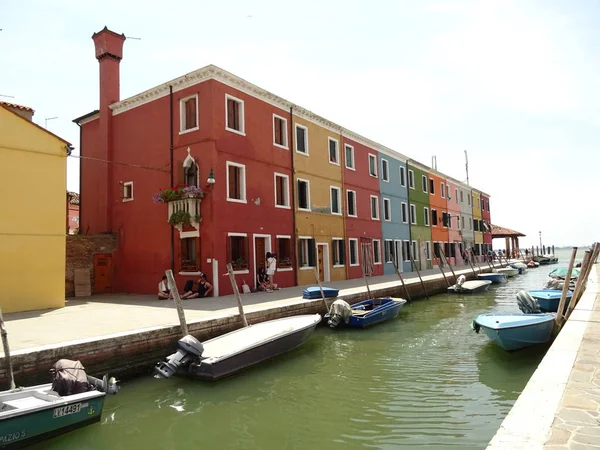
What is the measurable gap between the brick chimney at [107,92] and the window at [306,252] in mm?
7845

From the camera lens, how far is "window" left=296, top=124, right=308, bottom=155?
19312 mm

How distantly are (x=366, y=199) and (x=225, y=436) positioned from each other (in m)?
20.1

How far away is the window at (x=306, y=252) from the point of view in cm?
1855

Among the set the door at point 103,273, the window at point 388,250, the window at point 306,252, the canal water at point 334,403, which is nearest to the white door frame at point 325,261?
the window at point 306,252

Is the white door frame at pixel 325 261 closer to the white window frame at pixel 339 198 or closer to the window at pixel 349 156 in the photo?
the white window frame at pixel 339 198

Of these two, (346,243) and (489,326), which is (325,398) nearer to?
(489,326)

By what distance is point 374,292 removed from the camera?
1566 cm

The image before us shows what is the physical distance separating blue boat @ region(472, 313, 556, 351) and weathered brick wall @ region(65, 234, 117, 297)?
13.9m

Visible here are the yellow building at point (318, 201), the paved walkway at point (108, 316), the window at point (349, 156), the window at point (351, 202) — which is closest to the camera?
the paved walkway at point (108, 316)

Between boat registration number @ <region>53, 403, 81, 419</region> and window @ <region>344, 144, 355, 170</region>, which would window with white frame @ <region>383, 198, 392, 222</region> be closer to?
window @ <region>344, 144, 355, 170</region>

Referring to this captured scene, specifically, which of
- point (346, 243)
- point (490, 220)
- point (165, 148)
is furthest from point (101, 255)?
point (490, 220)

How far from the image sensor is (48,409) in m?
5.12

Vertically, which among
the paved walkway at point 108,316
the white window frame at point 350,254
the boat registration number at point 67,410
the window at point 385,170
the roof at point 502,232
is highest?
the window at point 385,170

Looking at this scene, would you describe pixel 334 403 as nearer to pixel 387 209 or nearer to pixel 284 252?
pixel 284 252
